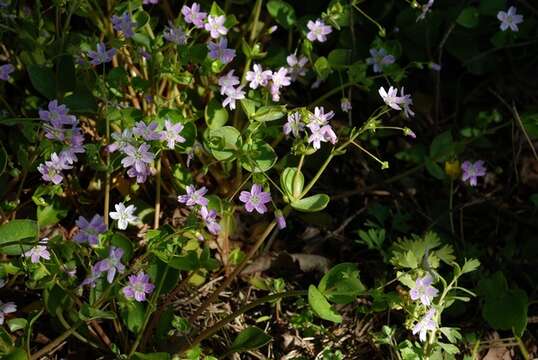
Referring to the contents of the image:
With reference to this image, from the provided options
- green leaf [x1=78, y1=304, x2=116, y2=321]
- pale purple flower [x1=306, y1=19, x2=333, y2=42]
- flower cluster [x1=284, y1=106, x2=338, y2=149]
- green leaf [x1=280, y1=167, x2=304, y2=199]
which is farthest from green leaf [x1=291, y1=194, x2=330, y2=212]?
pale purple flower [x1=306, y1=19, x2=333, y2=42]

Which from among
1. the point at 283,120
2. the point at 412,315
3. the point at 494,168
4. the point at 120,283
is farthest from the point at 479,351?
the point at 120,283

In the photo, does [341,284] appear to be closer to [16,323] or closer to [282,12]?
[16,323]

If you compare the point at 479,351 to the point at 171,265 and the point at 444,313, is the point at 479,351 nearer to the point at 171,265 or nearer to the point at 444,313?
the point at 444,313

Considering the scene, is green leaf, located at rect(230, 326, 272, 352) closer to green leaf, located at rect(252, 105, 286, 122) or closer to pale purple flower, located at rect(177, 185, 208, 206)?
pale purple flower, located at rect(177, 185, 208, 206)

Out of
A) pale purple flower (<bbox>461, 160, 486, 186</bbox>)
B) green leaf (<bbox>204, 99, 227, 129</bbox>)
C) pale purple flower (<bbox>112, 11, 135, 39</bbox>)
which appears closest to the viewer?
pale purple flower (<bbox>112, 11, 135, 39</bbox>)

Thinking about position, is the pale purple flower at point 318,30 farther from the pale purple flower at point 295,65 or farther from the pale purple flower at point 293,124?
the pale purple flower at point 293,124

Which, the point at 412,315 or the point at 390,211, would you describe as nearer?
the point at 412,315
